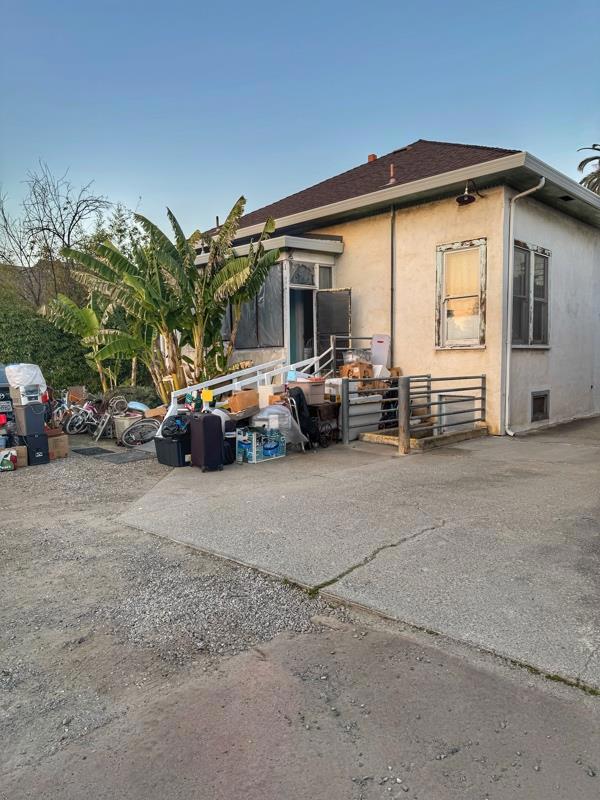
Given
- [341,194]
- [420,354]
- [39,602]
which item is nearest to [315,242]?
[341,194]

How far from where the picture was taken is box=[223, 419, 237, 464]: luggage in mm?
7816

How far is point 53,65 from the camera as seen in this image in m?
13.3

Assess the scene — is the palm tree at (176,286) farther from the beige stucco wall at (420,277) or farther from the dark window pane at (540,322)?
the dark window pane at (540,322)

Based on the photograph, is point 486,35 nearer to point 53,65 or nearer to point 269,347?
point 269,347

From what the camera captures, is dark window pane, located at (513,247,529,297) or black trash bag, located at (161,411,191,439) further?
dark window pane, located at (513,247,529,297)

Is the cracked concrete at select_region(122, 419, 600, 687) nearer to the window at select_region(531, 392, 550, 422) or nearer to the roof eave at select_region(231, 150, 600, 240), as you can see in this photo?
the window at select_region(531, 392, 550, 422)

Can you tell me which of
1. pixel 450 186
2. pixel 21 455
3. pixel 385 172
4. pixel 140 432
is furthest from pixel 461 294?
pixel 21 455

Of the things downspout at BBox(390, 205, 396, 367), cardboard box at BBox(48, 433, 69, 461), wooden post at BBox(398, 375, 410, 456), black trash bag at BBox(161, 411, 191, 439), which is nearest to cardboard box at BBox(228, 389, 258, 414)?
black trash bag at BBox(161, 411, 191, 439)

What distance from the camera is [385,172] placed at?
13.0 m

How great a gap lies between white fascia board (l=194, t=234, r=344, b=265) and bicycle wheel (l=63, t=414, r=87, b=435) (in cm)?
452

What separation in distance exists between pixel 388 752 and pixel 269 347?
32.9 ft

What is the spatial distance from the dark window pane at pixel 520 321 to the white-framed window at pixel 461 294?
777 millimetres

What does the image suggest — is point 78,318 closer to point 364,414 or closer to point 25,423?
point 25,423

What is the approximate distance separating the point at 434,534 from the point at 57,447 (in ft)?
21.1
